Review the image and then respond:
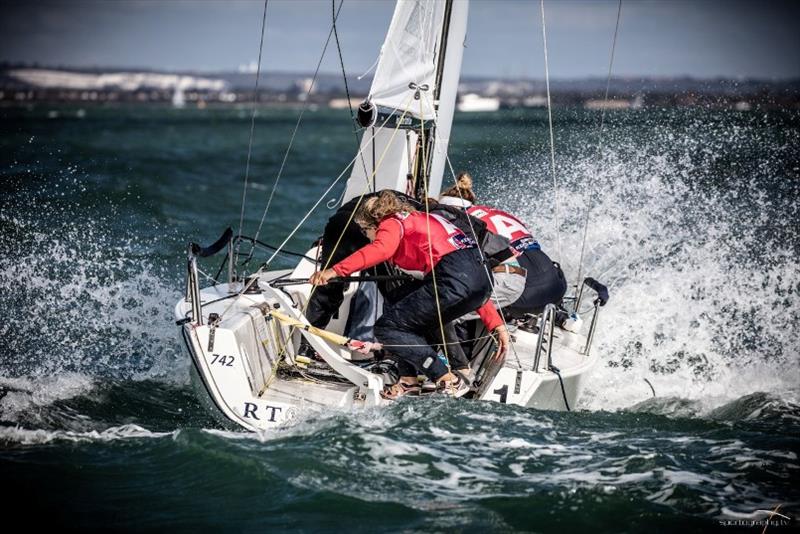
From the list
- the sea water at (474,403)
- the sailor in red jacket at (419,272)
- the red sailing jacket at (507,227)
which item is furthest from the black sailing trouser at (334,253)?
the sea water at (474,403)

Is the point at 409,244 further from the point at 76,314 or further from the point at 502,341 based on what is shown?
the point at 76,314

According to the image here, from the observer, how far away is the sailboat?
240 inches

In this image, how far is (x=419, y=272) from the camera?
6293 millimetres

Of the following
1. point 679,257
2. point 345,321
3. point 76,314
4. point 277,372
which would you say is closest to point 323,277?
point 277,372

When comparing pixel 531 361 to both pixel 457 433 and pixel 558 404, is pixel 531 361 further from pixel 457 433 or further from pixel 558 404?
pixel 457 433

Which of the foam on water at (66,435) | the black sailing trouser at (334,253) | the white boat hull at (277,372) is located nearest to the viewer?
the foam on water at (66,435)

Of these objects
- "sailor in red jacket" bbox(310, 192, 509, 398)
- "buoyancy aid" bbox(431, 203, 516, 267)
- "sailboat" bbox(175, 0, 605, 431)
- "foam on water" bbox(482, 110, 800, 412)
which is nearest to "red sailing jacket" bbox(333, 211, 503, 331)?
"sailor in red jacket" bbox(310, 192, 509, 398)

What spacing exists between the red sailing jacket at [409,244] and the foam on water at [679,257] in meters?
2.14

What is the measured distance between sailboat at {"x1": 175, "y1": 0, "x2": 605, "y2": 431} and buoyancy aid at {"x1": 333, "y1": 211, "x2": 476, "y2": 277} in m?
0.28

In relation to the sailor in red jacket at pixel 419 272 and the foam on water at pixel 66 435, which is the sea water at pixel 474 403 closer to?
the foam on water at pixel 66 435

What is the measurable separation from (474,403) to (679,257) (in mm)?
6448

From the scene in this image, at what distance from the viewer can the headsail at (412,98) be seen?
7.77m

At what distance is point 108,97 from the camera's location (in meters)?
186

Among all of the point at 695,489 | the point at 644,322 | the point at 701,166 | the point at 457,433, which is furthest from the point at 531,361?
the point at 701,166
